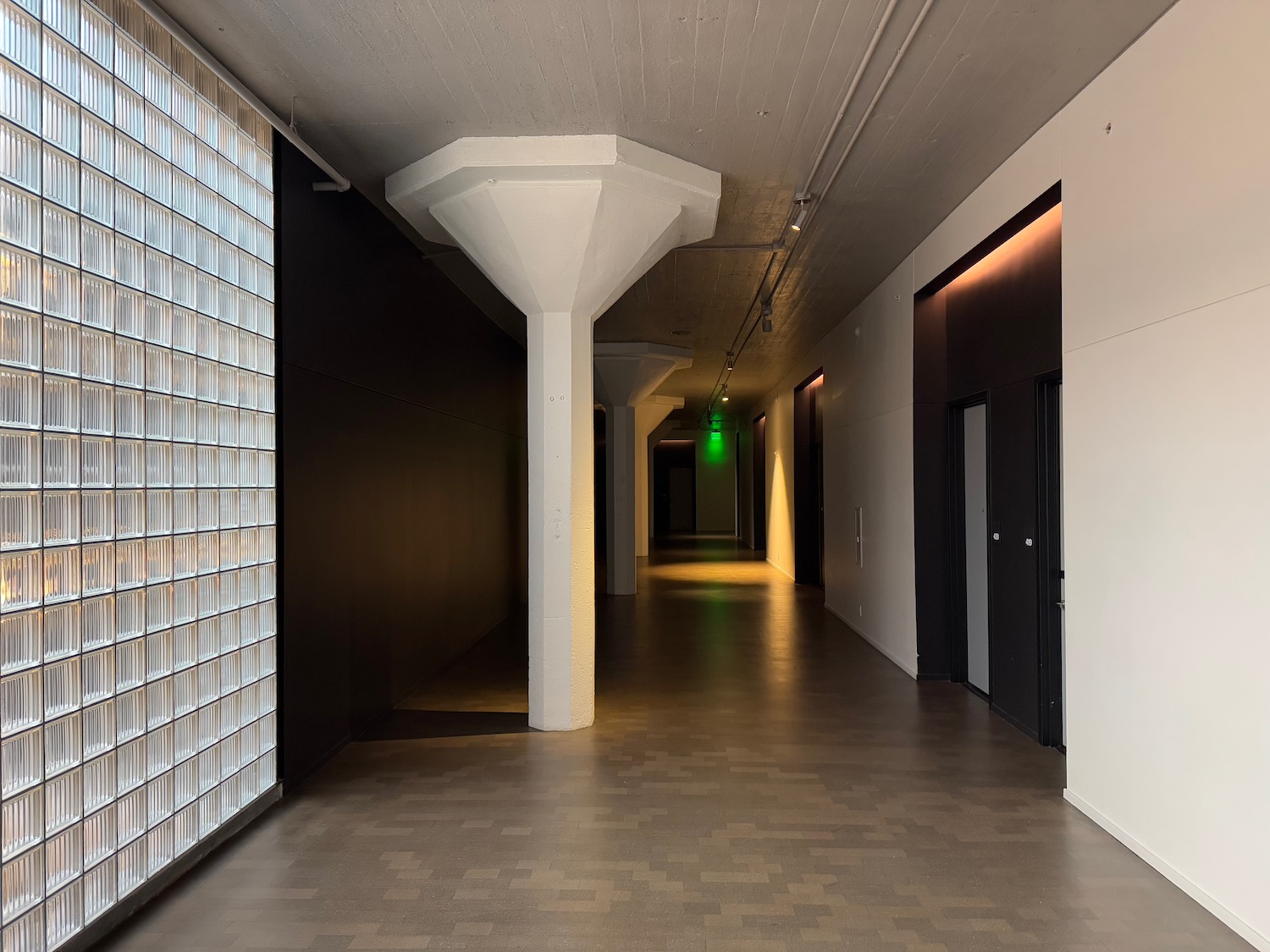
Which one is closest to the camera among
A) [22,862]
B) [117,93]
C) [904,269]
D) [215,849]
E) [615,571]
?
[22,862]

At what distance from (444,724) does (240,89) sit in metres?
4.07

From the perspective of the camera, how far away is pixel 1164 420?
3.62m

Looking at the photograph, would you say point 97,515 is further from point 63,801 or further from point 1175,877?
point 1175,877

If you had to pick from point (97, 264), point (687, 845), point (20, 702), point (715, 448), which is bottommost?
point (687, 845)

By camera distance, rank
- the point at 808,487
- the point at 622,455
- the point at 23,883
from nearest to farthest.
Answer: the point at 23,883, the point at 622,455, the point at 808,487

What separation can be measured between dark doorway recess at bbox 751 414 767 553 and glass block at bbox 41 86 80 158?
17486 millimetres

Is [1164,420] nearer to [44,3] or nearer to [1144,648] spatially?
[1144,648]

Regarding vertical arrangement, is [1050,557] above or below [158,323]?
below

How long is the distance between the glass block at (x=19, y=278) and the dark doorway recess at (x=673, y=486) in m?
29.2

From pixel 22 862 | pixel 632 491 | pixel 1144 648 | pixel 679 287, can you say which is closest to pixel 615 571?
pixel 632 491

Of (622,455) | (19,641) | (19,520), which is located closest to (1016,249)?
(19,520)

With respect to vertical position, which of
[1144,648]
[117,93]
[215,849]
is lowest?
[215,849]

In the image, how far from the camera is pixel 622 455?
44.1 feet

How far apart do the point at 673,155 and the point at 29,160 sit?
3370 millimetres
